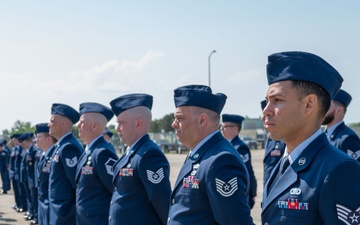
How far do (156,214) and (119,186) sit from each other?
0.44m

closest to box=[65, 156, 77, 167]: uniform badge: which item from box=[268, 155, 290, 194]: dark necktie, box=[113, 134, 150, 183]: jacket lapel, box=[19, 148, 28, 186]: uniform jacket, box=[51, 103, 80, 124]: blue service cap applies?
box=[51, 103, 80, 124]: blue service cap

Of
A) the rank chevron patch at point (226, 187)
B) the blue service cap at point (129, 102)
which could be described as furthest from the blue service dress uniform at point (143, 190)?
the rank chevron patch at point (226, 187)

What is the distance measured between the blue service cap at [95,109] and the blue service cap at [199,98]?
2227 mm

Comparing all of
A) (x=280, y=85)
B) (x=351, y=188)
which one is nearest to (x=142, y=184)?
(x=280, y=85)

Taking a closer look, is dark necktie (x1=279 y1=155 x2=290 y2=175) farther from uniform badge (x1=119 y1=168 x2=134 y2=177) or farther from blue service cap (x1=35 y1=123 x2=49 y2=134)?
blue service cap (x1=35 y1=123 x2=49 y2=134)

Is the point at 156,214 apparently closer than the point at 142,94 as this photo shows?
A: Yes

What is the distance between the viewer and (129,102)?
17.6 ft

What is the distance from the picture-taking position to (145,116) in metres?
5.30

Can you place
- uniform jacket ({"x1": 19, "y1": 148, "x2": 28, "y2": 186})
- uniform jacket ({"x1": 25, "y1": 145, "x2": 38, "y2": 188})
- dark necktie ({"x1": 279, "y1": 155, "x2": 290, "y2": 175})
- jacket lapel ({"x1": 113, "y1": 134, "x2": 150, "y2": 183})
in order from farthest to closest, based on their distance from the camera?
uniform jacket ({"x1": 19, "y1": 148, "x2": 28, "y2": 186}) → uniform jacket ({"x1": 25, "y1": 145, "x2": 38, "y2": 188}) → jacket lapel ({"x1": 113, "y1": 134, "x2": 150, "y2": 183}) → dark necktie ({"x1": 279, "y1": 155, "x2": 290, "y2": 175})

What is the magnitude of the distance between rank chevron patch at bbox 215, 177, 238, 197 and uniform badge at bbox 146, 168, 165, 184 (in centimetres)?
121

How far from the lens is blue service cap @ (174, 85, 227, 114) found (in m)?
4.13

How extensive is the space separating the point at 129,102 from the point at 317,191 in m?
3.32

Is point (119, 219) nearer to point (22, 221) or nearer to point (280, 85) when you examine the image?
point (280, 85)

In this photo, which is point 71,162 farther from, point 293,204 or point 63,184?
point 293,204
